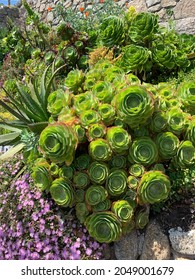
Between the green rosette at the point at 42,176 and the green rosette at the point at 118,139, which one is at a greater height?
the green rosette at the point at 118,139

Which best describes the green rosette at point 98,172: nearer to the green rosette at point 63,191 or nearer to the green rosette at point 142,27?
the green rosette at point 63,191

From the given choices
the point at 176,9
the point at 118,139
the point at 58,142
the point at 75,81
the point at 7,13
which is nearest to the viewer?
the point at 58,142

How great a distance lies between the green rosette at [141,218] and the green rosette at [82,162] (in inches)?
17.3

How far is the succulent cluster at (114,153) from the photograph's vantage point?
2.45m

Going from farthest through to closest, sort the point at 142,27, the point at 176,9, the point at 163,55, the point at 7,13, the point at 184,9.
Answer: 1. the point at 7,13
2. the point at 176,9
3. the point at 184,9
4. the point at 163,55
5. the point at 142,27

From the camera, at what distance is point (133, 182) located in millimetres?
2543

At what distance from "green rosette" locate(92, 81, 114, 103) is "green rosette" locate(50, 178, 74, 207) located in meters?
0.55

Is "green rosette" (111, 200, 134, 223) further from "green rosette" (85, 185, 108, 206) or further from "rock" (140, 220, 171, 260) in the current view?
"rock" (140, 220, 171, 260)

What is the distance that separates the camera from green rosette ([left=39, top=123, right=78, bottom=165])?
2395 mm

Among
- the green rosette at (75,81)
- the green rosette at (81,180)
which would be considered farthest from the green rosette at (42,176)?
the green rosette at (75,81)

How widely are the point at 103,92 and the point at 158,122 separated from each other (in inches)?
15.2

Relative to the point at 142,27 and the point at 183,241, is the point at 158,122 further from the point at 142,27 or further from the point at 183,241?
the point at 142,27

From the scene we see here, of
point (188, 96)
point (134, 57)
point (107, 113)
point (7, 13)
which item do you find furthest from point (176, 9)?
point (7, 13)

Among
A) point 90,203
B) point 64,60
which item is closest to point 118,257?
point 90,203
